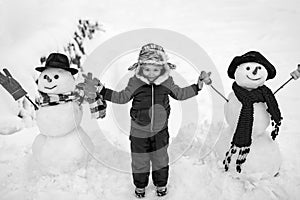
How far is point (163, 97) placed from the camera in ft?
6.88

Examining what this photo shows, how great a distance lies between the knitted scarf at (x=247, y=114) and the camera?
2105mm

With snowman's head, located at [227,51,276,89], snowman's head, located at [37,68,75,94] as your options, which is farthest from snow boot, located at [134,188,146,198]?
snowman's head, located at [227,51,276,89]

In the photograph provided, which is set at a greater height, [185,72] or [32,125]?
[185,72]

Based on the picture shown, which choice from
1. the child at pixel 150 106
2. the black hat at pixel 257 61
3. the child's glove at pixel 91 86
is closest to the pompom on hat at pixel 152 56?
the child at pixel 150 106

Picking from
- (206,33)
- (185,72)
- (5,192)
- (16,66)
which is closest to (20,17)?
(16,66)

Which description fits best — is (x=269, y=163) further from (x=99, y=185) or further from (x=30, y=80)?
(x=30, y=80)

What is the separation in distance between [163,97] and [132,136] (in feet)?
0.90

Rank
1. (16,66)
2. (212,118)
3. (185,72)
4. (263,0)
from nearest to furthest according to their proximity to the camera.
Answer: (212,118)
(16,66)
(185,72)
(263,0)

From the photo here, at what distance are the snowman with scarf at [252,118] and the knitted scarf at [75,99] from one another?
0.72 metres

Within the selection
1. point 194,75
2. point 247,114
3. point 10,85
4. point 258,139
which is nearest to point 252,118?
point 247,114

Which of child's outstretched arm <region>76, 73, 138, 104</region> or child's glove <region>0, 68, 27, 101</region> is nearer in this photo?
child's outstretched arm <region>76, 73, 138, 104</region>

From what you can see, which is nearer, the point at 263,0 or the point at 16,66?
the point at 16,66

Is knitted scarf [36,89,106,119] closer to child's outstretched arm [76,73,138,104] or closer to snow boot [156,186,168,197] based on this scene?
child's outstretched arm [76,73,138,104]

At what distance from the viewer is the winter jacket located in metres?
2.07
